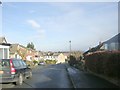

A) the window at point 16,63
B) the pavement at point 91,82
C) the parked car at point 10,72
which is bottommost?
the pavement at point 91,82

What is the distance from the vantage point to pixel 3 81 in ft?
60.1

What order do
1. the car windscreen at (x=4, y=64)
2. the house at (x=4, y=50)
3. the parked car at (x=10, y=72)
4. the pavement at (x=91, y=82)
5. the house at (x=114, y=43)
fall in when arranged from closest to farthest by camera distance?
1. the pavement at (x=91, y=82)
2. the parked car at (x=10, y=72)
3. the car windscreen at (x=4, y=64)
4. the house at (x=114, y=43)
5. the house at (x=4, y=50)

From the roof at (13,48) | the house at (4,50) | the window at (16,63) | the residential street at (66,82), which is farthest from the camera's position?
the roof at (13,48)

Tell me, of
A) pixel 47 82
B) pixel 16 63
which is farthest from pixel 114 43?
pixel 16 63

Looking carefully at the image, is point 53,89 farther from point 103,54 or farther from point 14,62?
point 103,54

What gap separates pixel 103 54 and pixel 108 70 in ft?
5.62

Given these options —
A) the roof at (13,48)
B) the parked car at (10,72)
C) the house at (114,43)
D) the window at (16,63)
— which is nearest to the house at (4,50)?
the house at (114,43)

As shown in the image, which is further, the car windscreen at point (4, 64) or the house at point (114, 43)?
the house at point (114, 43)

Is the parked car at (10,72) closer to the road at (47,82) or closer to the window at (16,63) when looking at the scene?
the window at (16,63)

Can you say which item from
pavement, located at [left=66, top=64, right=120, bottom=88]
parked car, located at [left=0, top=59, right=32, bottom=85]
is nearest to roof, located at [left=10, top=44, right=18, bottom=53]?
pavement, located at [left=66, top=64, right=120, bottom=88]

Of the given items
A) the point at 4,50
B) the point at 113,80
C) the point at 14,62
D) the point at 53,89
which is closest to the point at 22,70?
the point at 14,62

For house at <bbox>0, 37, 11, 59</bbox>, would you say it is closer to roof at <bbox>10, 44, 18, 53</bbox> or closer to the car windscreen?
the car windscreen

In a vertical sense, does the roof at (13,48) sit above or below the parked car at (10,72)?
above

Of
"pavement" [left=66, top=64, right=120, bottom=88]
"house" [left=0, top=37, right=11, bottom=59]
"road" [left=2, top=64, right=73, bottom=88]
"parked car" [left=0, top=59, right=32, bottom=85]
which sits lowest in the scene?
"road" [left=2, top=64, right=73, bottom=88]
